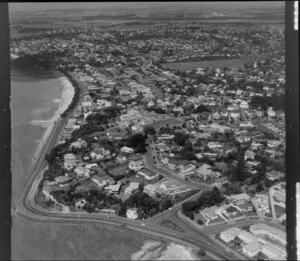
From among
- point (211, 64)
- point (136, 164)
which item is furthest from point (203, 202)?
point (211, 64)

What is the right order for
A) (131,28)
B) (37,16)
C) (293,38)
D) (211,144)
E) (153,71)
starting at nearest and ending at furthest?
(293,38), (37,16), (131,28), (211,144), (153,71)

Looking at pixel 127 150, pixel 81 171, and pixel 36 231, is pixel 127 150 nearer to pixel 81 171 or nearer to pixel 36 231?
pixel 81 171

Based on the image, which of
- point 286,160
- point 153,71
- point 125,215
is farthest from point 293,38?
point 153,71

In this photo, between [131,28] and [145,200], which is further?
[131,28]

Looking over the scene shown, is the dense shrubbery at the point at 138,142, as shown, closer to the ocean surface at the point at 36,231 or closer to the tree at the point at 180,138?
the tree at the point at 180,138

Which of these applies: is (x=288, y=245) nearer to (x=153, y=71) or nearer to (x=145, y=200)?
(x=145, y=200)

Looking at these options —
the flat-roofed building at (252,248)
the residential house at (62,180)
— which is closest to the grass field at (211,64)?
the residential house at (62,180)
